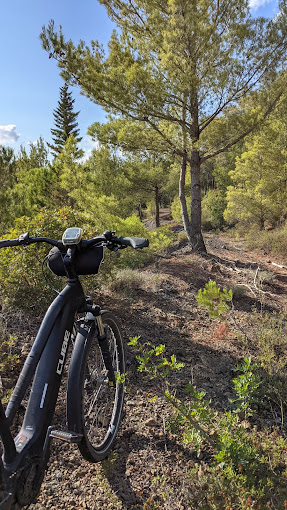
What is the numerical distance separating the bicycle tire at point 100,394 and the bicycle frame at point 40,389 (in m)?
0.16

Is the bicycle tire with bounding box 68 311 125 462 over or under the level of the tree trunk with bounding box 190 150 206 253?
under

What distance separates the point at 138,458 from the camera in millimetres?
2002

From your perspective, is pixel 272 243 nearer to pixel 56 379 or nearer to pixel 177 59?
pixel 177 59

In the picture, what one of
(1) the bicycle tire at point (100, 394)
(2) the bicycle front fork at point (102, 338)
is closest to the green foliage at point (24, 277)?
(1) the bicycle tire at point (100, 394)

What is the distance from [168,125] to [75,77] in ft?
9.51

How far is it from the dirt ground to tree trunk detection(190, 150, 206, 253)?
3978 millimetres

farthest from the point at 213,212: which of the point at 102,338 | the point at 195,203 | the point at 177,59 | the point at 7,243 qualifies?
the point at 7,243

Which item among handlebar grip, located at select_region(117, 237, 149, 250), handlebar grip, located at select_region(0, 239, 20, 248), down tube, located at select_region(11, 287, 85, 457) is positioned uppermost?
handlebar grip, located at select_region(0, 239, 20, 248)

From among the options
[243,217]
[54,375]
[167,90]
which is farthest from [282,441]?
[243,217]

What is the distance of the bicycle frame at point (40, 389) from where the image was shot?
53.0 inches

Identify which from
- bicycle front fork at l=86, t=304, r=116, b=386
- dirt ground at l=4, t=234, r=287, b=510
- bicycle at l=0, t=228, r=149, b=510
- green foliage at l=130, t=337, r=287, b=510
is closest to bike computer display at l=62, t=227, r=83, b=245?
bicycle at l=0, t=228, r=149, b=510

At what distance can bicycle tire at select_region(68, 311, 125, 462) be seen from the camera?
5.85 feet

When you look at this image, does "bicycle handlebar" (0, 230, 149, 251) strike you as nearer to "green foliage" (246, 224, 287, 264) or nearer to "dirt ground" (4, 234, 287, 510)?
"dirt ground" (4, 234, 287, 510)

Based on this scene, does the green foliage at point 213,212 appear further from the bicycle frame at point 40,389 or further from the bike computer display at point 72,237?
the bicycle frame at point 40,389
